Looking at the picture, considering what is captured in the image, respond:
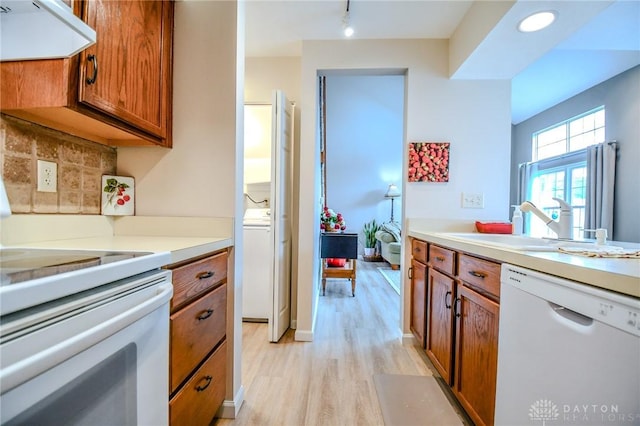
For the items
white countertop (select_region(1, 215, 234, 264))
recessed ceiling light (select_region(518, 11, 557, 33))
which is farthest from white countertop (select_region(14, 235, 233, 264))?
recessed ceiling light (select_region(518, 11, 557, 33))

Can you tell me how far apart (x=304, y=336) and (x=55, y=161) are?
1.90 metres

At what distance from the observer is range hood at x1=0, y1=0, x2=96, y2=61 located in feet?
2.45

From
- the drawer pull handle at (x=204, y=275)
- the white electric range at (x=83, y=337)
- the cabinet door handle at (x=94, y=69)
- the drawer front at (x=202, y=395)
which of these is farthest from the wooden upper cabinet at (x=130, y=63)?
the drawer front at (x=202, y=395)

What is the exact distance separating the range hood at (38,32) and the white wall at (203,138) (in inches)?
21.7

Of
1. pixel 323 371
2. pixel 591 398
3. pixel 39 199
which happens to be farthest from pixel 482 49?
pixel 39 199

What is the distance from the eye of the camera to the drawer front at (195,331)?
0.90 m

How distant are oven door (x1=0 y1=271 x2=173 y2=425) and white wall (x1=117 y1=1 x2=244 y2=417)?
644 mm

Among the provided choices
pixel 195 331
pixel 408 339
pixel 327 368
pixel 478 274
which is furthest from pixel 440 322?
pixel 195 331

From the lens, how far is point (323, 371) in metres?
1.74

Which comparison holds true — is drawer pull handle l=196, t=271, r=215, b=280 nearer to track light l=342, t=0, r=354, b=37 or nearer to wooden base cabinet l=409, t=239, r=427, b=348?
wooden base cabinet l=409, t=239, r=427, b=348

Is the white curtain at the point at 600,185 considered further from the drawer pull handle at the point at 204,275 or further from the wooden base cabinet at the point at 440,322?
the drawer pull handle at the point at 204,275

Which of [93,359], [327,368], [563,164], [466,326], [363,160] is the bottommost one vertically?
[327,368]

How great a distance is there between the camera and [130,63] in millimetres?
1116

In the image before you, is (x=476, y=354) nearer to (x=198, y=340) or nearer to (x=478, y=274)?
(x=478, y=274)
